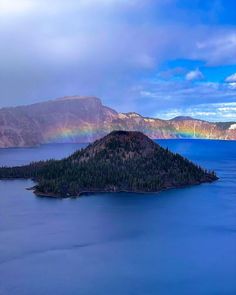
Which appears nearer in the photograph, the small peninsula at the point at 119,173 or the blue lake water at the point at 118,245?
the blue lake water at the point at 118,245

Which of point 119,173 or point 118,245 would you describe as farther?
point 119,173

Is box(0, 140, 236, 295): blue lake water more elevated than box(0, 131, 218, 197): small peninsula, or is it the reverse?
box(0, 131, 218, 197): small peninsula

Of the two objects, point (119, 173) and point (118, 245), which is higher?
point (119, 173)

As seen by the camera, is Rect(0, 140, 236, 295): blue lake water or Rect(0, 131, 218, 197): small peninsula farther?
Rect(0, 131, 218, 197): small peninsula

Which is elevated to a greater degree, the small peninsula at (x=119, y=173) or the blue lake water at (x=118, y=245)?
the small peninsula at (x=119, y=173)
